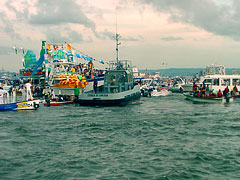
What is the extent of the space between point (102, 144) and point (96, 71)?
127ft

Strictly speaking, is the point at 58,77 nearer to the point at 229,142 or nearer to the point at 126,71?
the point at 126,71

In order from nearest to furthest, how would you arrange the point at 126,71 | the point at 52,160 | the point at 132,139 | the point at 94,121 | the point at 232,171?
the point at 232,171 → the point at 52,160 → the point at 132,139 → the point at 94,121 → the point at 126,71

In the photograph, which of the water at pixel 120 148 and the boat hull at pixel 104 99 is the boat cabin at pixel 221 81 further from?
the water at pixel 120 148

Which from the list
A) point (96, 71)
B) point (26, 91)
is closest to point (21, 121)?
point (26, 91)

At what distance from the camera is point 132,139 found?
1503cm

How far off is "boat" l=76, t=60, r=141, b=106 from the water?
694 centimetres

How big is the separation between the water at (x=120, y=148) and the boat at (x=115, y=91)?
6.94m

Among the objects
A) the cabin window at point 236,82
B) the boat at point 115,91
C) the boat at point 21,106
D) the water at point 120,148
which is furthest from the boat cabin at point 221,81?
the boat at point 21,106

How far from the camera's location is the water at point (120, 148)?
34.2ft

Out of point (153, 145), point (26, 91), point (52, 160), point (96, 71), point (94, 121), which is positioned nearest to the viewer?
point (52, 160)

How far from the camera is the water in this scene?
Result: 34.2 feet

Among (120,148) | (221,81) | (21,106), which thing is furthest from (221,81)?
(120,148)

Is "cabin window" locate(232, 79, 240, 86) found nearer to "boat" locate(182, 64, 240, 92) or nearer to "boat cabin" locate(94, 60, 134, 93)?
"boat" locate(182, 64, 240, 92)

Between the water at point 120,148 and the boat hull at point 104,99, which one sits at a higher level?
the boat hull at point 104,99
